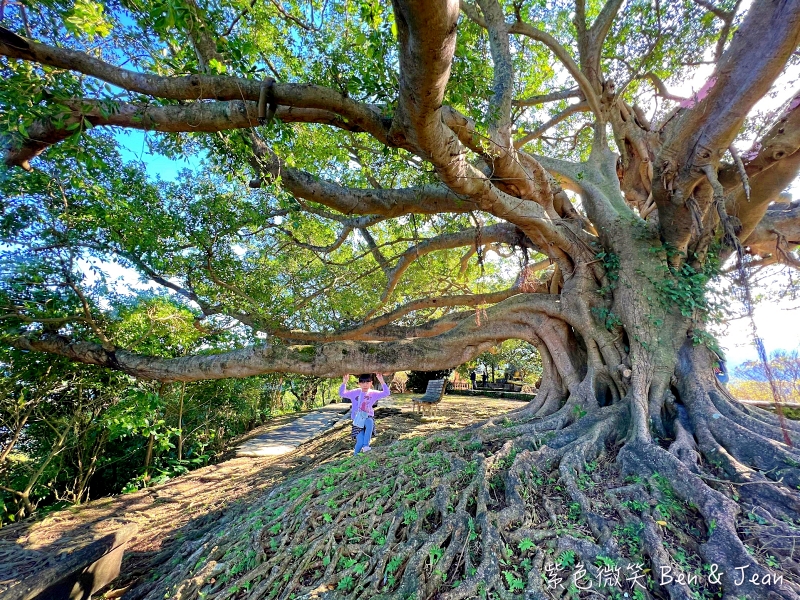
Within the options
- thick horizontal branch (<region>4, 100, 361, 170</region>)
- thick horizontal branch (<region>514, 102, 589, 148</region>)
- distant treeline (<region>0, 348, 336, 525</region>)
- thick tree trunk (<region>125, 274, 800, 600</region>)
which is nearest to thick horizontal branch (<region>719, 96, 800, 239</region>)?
thick tree trunk (<region>125, 274, 800, 600</region>)

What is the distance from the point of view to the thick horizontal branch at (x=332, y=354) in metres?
5.00

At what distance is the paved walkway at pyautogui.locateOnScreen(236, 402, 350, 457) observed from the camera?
7.75 metres

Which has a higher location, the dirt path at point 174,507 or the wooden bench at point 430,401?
the wooden bench at point 430,401

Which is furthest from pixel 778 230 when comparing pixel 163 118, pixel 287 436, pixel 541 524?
pixel 287 436

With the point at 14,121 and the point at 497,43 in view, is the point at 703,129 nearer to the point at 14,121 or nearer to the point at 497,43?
the point at 497,43

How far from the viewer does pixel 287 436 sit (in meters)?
8.94

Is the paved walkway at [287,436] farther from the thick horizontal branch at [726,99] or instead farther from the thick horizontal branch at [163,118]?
the thick horizontal branch at [726,99]

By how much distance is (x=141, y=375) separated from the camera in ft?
16.4

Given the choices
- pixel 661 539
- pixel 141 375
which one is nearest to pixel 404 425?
pixel 141 375

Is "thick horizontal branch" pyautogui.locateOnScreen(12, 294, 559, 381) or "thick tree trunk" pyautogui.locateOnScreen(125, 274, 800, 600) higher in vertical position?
"thick horizontal branch" pyautogui.locateOnScreen(12, 294, 559, 381)

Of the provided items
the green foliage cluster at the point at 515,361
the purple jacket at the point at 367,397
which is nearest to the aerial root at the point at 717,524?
the purple jacket at the point at 367,397

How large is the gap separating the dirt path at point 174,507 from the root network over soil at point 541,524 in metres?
0.60

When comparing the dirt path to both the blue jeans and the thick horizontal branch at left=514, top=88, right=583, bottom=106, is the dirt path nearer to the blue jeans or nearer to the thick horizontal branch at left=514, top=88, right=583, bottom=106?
the blue jeans

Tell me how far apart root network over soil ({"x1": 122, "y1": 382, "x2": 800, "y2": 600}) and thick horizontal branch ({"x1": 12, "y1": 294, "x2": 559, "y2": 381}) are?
5.07 ft
